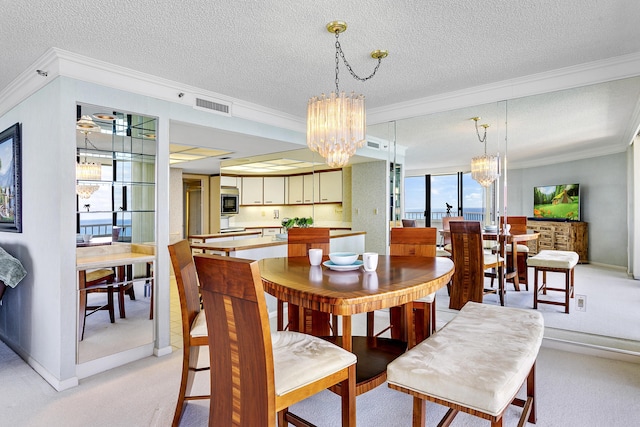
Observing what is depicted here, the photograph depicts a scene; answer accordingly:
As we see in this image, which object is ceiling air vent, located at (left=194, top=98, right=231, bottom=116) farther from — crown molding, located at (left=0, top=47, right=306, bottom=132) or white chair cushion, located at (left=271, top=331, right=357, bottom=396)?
white chair cushion, located at (left=271, top=331, right=357, bottom=396)

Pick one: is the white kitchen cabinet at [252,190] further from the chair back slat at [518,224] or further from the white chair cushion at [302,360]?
the white chair cushion at [302,360]

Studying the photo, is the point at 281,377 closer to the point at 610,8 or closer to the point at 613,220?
the point at 610,8

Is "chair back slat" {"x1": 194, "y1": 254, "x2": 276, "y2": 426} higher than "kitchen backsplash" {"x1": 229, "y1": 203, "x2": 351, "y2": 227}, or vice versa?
"kitchen backsplash" {"x1": 229, "y1": 203, "x2": 351, "y2": 227}

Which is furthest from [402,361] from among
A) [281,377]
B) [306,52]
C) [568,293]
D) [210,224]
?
[210,224]

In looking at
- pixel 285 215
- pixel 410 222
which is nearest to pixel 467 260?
pixel 410 222

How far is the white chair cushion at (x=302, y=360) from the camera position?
1374mm

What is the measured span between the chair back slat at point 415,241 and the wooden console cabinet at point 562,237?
1.18m

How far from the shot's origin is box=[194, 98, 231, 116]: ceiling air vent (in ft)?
11.2

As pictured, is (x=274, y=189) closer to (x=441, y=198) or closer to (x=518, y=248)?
(x=441, y=198)

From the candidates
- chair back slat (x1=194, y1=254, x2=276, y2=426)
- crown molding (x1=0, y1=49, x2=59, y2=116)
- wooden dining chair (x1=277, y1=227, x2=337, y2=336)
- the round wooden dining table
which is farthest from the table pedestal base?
crown molding (x1=0, y1=49, x2=59, y2=116)

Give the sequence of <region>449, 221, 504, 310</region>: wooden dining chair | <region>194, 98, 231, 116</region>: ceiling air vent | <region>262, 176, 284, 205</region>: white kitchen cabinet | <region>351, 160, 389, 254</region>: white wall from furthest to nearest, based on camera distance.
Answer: <region>262, 176, 284, 205</region>: white kitchen cabinet, <region>351, 160, 389, 254</region>: white wall, <region>449, 221, 504, 310</region>: wooden dining chair, <region>194, 98, 231, 116</region>: ceiling air vent

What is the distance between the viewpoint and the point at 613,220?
3.13 metres

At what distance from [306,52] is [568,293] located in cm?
318

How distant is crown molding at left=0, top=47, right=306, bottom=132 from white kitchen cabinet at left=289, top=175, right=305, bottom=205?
1821mm
